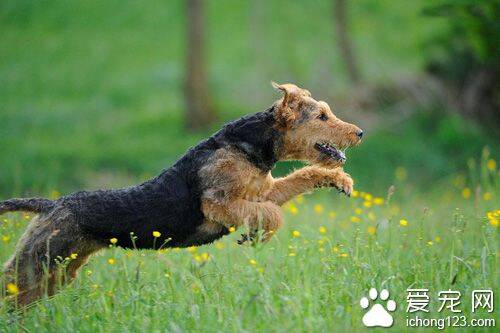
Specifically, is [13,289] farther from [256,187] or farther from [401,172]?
[401,172]

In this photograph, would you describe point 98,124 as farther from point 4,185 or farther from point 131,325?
point 131,325

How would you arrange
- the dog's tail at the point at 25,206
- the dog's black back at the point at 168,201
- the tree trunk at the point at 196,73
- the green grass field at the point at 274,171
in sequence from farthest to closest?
the tree trunk at the point at 196,73, the dog's tail at the point at 25,206, the dog's black back at the point at 168,201, the green grass field at the point at 274,171

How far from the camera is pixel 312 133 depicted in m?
6.23

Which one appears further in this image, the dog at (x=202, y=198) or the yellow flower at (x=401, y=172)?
the yellow flower at (x=401, y=172)

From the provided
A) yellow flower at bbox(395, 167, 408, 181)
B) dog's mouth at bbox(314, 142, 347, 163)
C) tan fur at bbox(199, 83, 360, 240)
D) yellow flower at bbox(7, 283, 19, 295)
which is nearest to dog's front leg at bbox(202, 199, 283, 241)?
tan fur at bbox(199, 83, 360, 240)

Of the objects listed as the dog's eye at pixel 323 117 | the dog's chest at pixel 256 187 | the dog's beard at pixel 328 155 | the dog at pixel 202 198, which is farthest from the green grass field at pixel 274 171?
the dog's eye at pixel 323 117

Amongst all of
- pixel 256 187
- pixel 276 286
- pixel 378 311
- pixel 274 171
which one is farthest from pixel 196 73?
pixel 378 311

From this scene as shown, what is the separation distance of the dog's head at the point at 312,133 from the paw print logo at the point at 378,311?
145 cm

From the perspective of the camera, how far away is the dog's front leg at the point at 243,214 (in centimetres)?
573

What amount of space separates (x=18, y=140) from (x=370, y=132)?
8519 millimetres

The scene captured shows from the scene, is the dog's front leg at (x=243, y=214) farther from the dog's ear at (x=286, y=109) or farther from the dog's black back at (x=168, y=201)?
the dog's ear at (x=286, y=109)

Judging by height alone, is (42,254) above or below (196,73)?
below

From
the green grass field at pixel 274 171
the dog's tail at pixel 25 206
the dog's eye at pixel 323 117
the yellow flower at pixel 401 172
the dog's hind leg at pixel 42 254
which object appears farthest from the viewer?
the yellow flower at pixel 401 172

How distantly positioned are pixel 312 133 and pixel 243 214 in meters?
1.03
